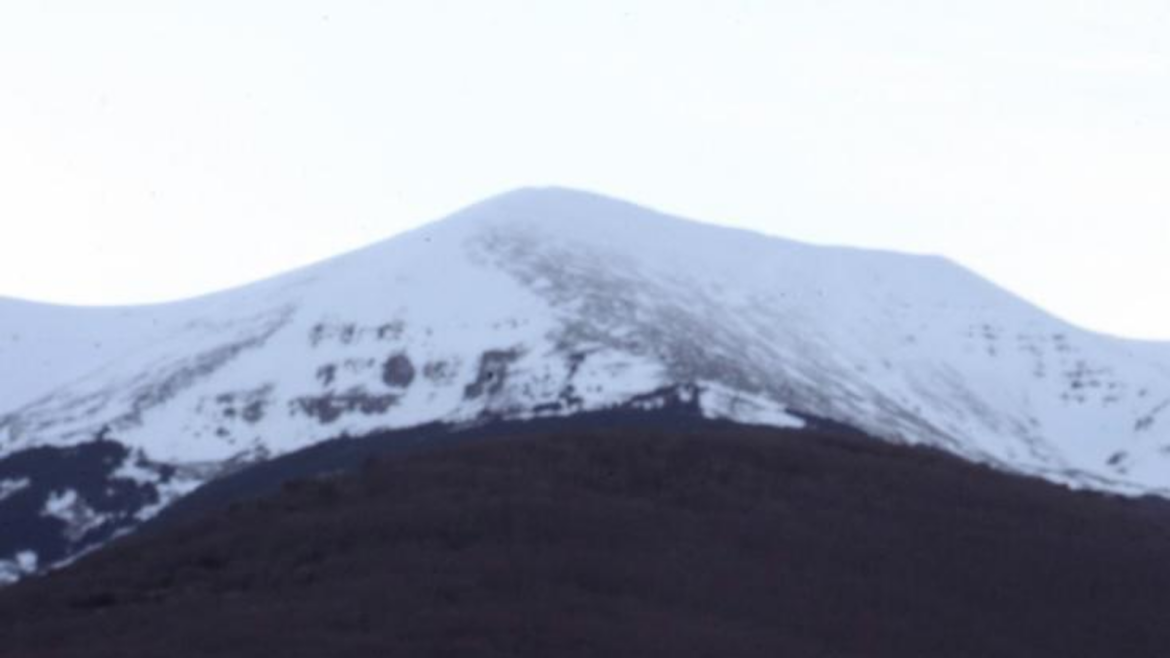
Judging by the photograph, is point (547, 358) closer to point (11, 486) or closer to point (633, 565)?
point (11, 486)

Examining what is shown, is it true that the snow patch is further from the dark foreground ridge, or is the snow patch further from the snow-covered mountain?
the dark foreground ridge

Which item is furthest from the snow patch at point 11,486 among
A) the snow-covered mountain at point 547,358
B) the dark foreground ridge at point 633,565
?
the dark foreground ridge at point 633,565

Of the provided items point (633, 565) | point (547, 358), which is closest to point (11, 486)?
point (547, 358)

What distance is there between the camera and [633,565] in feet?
104

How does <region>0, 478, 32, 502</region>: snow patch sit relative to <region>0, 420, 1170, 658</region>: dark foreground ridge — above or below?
below

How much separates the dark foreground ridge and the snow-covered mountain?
24352 millimetres

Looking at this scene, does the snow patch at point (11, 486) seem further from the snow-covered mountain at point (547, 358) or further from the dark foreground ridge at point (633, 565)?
the dark foreground ridge at point (633, 565)

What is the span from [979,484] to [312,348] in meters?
41.5

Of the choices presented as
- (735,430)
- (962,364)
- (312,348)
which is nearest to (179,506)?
(312,348)

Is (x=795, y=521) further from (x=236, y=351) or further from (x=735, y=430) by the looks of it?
(x=236, y=351)

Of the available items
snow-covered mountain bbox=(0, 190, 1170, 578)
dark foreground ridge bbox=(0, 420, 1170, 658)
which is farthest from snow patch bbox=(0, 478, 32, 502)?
dark foreground ridge bbox=(0, 420, 1170, 658)

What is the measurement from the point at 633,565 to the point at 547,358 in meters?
41.6

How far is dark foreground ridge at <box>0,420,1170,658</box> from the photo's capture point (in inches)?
1134

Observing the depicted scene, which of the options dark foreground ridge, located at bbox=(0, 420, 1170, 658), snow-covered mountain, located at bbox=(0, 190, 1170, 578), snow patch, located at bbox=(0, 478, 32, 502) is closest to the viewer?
dark foreground ridge, located at bbox=(0, 420, 1170, 658)
